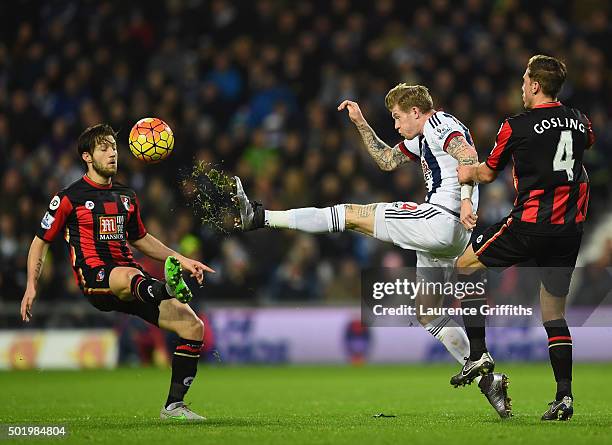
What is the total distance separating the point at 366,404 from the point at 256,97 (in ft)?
29.5

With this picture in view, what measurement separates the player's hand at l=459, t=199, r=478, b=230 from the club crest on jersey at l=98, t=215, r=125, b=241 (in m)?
2.54

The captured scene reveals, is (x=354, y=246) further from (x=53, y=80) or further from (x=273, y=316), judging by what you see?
(x=53, y=80)

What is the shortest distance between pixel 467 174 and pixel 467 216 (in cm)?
30

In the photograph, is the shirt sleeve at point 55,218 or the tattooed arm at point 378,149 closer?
the shirt sleeve at point 55,218

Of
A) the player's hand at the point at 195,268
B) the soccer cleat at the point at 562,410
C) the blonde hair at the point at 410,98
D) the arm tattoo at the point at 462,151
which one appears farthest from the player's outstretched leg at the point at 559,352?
the player's hand at the point at 195,268

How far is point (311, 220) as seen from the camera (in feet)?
26.5

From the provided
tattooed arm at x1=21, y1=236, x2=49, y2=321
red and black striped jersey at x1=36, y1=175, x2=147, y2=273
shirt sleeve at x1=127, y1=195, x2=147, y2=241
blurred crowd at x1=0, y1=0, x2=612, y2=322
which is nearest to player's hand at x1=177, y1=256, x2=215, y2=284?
red and black striped jersey at x1=36, y1=175, x2=147, y2=273

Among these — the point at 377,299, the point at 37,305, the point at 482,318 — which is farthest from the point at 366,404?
the point at 37,305

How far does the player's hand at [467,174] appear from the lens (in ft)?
24.8

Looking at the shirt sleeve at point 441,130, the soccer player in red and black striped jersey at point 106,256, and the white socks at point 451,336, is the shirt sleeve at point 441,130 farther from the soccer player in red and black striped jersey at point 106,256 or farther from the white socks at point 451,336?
the soccer player in red and black striped jersey at point 106,256

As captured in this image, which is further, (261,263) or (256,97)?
(256,97)

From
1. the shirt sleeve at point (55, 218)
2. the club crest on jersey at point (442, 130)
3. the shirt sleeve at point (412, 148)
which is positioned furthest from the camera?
the shirt sleeve at point (412, 148)

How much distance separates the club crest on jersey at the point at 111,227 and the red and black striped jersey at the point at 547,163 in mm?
2773

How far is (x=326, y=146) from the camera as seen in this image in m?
16.6
